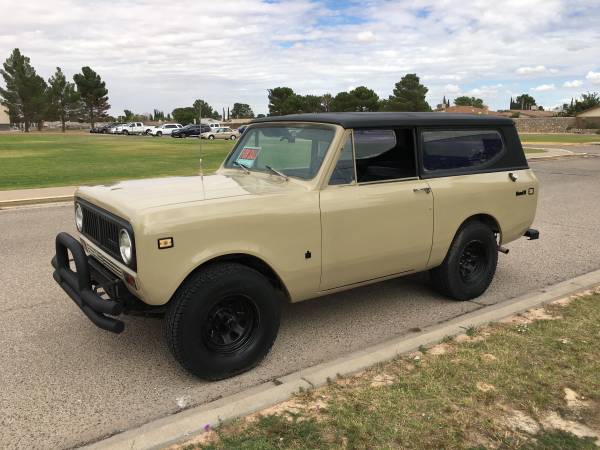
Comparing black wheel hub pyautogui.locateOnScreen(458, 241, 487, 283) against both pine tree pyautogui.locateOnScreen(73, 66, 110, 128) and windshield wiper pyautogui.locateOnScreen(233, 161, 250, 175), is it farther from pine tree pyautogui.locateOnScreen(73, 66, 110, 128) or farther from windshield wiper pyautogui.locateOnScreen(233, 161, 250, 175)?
pine tree pyautogui.locateOnScreen(73, 66, 110, 128)

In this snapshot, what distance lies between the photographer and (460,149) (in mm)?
4723

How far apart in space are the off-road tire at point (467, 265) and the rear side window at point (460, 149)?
0.57 m

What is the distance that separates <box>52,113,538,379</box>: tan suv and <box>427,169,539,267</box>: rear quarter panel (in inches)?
0.5

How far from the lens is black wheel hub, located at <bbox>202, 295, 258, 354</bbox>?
3.35 m

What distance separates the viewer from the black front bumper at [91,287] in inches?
127

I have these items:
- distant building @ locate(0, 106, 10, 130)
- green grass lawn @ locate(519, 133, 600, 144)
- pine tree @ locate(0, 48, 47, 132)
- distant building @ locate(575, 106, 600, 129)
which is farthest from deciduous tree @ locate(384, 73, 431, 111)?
distant building @ locate(0, 106, 10, 130)

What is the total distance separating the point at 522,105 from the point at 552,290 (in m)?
162

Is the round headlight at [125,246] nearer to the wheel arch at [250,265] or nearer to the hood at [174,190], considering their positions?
the hood at [174,190]

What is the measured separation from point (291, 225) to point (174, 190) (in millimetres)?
→ 876

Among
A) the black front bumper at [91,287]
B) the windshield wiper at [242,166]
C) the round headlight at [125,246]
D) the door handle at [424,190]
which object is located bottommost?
the black front bumper at [91,287]

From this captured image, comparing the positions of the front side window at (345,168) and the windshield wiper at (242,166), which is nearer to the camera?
the front side window at (345,168)

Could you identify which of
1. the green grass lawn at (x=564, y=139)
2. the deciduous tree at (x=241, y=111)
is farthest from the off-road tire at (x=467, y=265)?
the deciduous tree at (x=241, y=111)

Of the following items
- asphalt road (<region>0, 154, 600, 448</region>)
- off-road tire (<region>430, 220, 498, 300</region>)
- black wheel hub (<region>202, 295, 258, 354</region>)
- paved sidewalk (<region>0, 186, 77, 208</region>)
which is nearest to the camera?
asphalt road (<region>0, 154, 600, 448</region>)

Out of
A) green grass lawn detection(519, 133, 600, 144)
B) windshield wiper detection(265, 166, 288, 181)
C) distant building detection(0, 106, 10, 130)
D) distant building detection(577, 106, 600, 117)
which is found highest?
distant building detection(0, 106, 10, 130)
